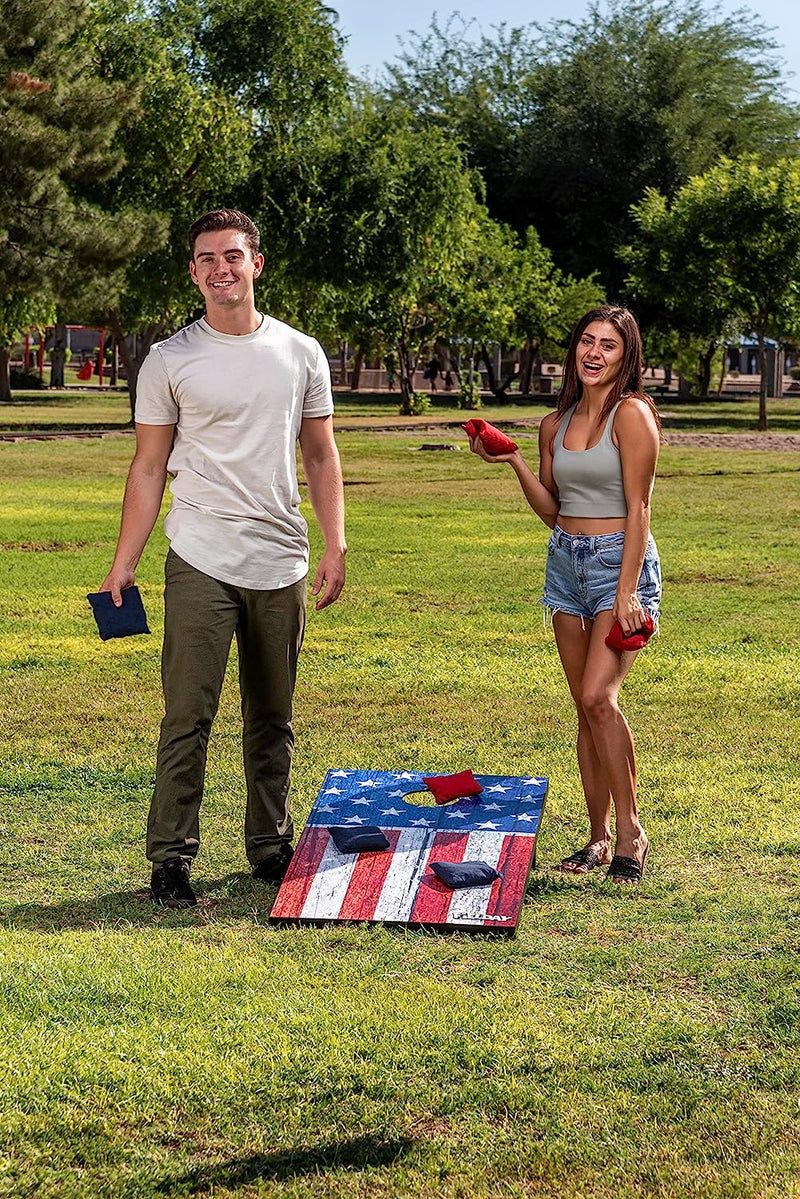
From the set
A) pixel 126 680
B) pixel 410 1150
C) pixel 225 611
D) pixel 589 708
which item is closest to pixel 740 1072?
pixel 410 1150

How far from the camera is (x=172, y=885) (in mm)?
4953

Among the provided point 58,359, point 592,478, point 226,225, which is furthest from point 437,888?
point 58,359

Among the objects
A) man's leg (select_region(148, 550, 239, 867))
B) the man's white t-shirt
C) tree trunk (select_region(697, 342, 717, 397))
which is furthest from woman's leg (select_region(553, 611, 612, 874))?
tree trunk (select_region(697, 342, 717, 397))

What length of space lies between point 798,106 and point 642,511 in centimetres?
6158

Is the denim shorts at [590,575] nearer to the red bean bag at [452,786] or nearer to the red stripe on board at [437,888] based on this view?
the red bean bag at [452,786]

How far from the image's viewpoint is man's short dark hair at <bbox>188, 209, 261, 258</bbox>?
490cm

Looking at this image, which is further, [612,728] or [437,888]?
[612,728]

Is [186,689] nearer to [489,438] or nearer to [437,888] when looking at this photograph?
[437,888]

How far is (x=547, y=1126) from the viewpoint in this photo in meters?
3.41

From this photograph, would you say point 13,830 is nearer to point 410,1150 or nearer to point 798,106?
point 410,1150

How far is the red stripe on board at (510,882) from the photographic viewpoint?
4.65 meters

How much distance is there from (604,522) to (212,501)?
51.1 inches

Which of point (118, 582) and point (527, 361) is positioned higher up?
point (527, 361)

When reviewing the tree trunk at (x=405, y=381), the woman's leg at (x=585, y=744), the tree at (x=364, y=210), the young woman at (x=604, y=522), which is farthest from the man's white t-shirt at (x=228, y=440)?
the tree trunk at (x=405, y=381)
